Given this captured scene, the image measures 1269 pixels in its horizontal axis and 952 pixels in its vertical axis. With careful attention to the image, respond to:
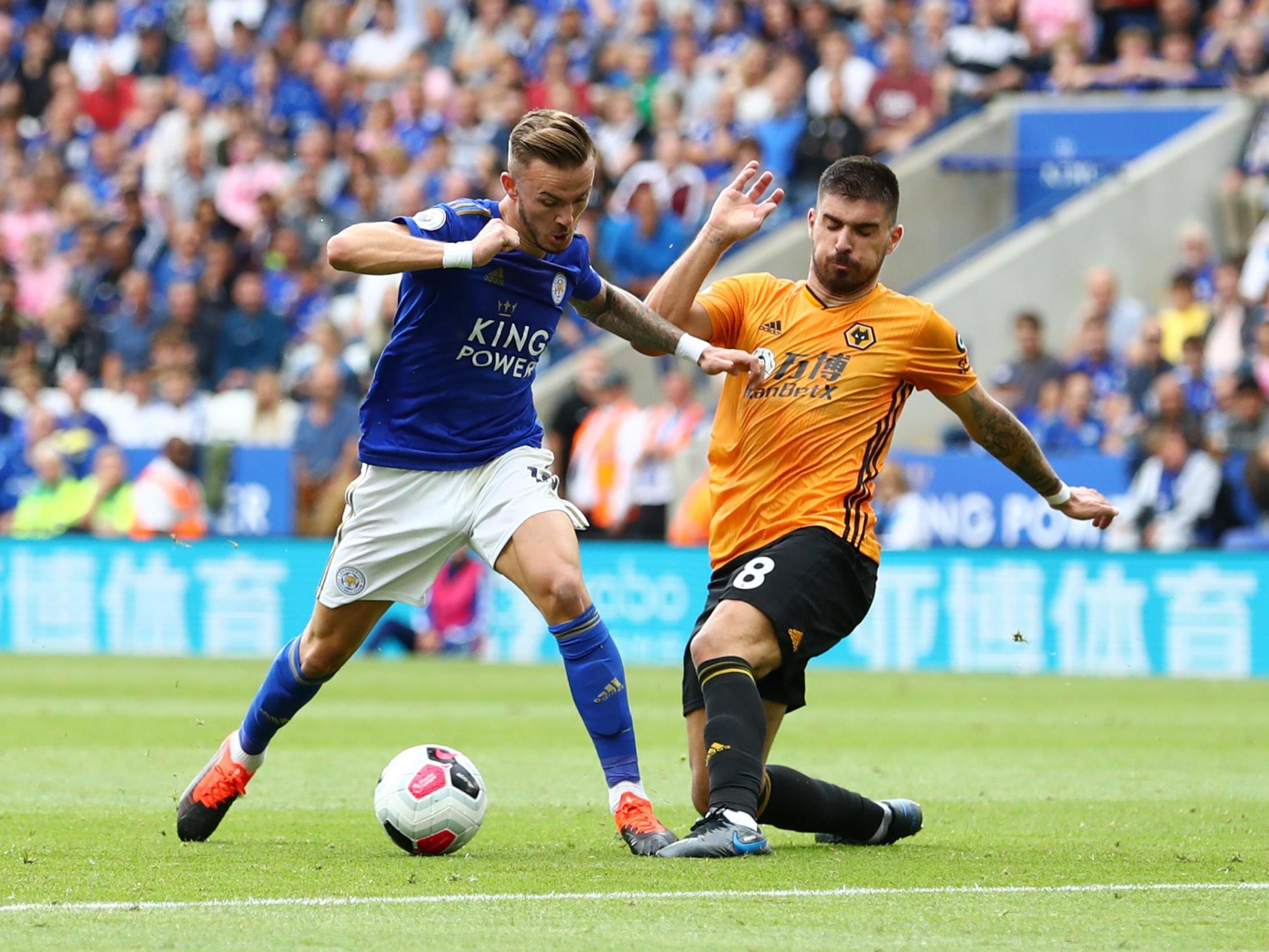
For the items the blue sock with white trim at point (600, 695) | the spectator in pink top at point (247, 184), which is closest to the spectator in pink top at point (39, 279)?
the spectator in pink top at point (247, 184)

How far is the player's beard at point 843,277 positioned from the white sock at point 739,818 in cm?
178

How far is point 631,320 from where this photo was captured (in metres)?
7.02

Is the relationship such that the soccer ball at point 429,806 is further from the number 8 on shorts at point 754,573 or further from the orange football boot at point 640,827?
the number 8 on shorts at point 754,573

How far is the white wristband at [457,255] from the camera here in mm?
6488

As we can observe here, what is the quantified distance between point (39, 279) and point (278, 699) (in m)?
17.9

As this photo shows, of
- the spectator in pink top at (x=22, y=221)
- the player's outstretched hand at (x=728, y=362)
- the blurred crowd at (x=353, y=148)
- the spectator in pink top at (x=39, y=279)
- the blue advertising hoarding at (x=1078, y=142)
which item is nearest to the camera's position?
the player's outstretched hand at (x=728, y=362)

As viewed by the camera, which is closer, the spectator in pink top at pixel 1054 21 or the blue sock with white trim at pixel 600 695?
the blue sock with white trim at pixel 600 695

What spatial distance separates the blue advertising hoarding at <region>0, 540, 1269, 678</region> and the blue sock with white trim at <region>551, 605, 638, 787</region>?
31.9 feet

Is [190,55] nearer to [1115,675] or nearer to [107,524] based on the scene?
[107,524]

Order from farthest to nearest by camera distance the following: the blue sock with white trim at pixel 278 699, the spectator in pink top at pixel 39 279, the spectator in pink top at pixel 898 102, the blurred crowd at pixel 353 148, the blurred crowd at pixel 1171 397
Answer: the spectator in pink top at pixel 39 279 < the spectator in pink top at pixel 898 102 < the blurred crowd at pixel 353 148 < the blurred crowd at pixel 1171 397 < the blue sock with white trim at pixel 278 699

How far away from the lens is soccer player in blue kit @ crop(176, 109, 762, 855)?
6801mm

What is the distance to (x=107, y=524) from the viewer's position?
19.2 meters

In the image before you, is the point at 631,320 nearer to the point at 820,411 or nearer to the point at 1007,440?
the point at 820,411

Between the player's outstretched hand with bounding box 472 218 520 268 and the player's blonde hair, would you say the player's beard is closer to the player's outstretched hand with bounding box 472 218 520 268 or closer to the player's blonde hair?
the player's blonde hair
